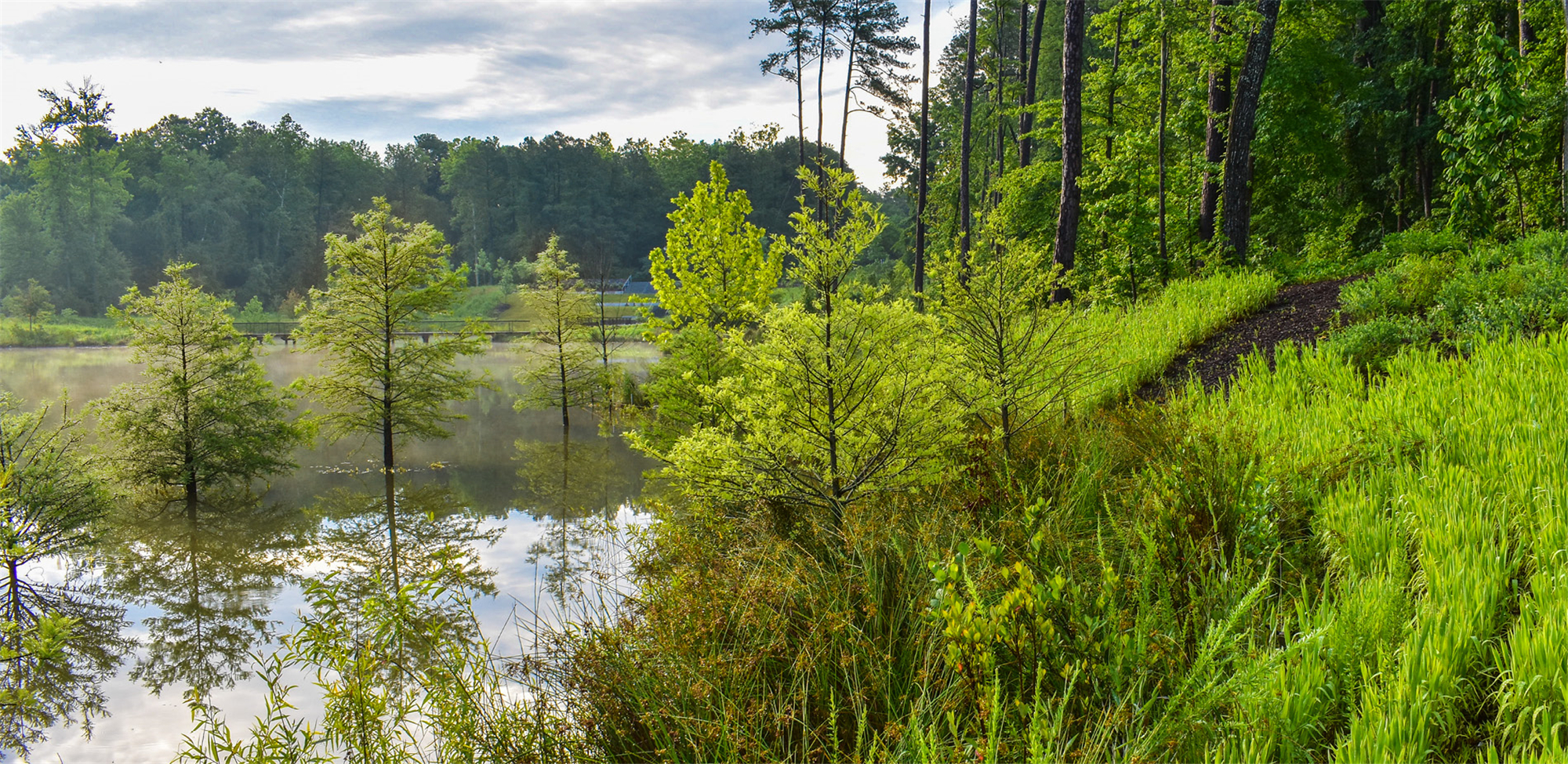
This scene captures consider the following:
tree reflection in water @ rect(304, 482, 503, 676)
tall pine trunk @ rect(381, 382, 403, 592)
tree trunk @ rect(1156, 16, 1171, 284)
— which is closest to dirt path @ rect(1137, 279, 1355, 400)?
tree trunk @ rect(1156, 16, 1171, 284)

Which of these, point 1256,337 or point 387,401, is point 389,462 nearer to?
point 387,401

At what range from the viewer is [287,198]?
63.4 meters

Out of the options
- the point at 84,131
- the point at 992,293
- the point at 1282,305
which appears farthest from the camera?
the point at 84,131

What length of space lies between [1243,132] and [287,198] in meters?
71.4

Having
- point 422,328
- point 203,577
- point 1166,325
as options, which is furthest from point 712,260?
point 422,328

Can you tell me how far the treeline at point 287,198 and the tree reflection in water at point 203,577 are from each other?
37.8 metres

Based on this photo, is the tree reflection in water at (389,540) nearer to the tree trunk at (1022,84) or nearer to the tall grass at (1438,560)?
the tall grass at (1438,560)

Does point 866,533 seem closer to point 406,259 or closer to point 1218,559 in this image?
point 1218,559

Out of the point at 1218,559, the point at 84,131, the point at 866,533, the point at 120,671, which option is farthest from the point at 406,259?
the point at 84,131

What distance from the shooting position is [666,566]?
4934 millimetres

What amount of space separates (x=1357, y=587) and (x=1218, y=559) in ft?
2.19

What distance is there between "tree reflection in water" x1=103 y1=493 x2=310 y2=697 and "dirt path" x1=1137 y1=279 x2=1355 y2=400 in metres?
8.82

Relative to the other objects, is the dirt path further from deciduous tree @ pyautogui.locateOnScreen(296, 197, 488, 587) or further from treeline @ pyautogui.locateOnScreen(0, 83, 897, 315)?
treeline @ pyautogui.locateOnScreen(0, 83, 897, 315)

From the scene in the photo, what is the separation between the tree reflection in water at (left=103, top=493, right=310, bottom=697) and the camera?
805cm
